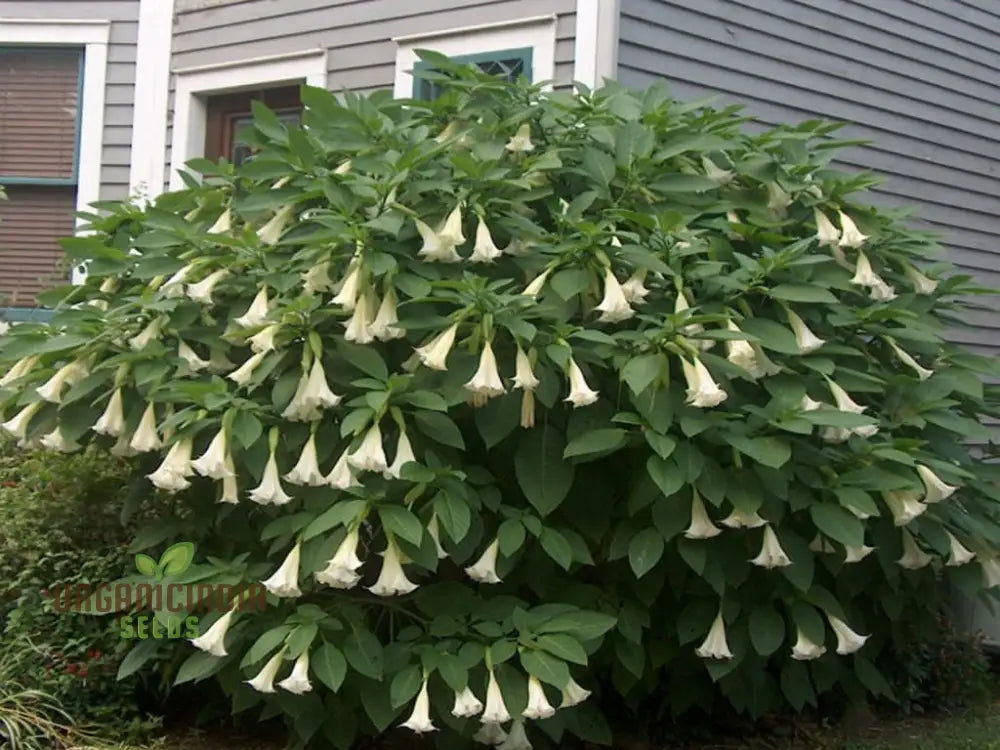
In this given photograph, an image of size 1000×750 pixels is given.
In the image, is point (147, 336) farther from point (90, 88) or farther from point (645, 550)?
point (90, 88)

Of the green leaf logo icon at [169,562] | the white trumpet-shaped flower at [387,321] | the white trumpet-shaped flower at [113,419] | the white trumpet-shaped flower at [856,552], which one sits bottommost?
the green leaf logo icon at [169,562]

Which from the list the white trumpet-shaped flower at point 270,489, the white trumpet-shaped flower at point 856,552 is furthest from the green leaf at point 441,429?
the white trumpet-shaped flower at point 856,552

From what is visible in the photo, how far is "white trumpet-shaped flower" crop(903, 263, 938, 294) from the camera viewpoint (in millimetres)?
4613

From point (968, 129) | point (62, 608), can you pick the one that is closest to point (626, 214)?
point (62, 608)

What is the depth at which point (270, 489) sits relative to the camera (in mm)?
3564

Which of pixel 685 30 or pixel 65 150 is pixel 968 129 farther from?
pixel 65 150

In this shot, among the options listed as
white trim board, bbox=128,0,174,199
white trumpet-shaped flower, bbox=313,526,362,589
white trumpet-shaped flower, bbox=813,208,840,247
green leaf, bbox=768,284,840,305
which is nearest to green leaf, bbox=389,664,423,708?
white trumpet-shaped flower, bbox=313,526,362,589

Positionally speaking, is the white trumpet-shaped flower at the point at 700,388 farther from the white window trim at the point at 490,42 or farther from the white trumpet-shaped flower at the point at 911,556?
the white window trim at the point at 490,42

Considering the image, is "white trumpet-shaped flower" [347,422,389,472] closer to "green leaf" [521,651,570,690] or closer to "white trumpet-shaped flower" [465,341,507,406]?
"white trumpet-shaped flower" [465,341,507,406]

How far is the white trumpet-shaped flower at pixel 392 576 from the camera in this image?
3.41 metres

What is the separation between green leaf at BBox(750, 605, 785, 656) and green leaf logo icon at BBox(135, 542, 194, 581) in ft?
6.56

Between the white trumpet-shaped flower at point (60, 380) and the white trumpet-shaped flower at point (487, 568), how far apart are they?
160 centimetres

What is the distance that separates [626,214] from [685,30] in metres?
3.04

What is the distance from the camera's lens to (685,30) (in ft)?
21.3
